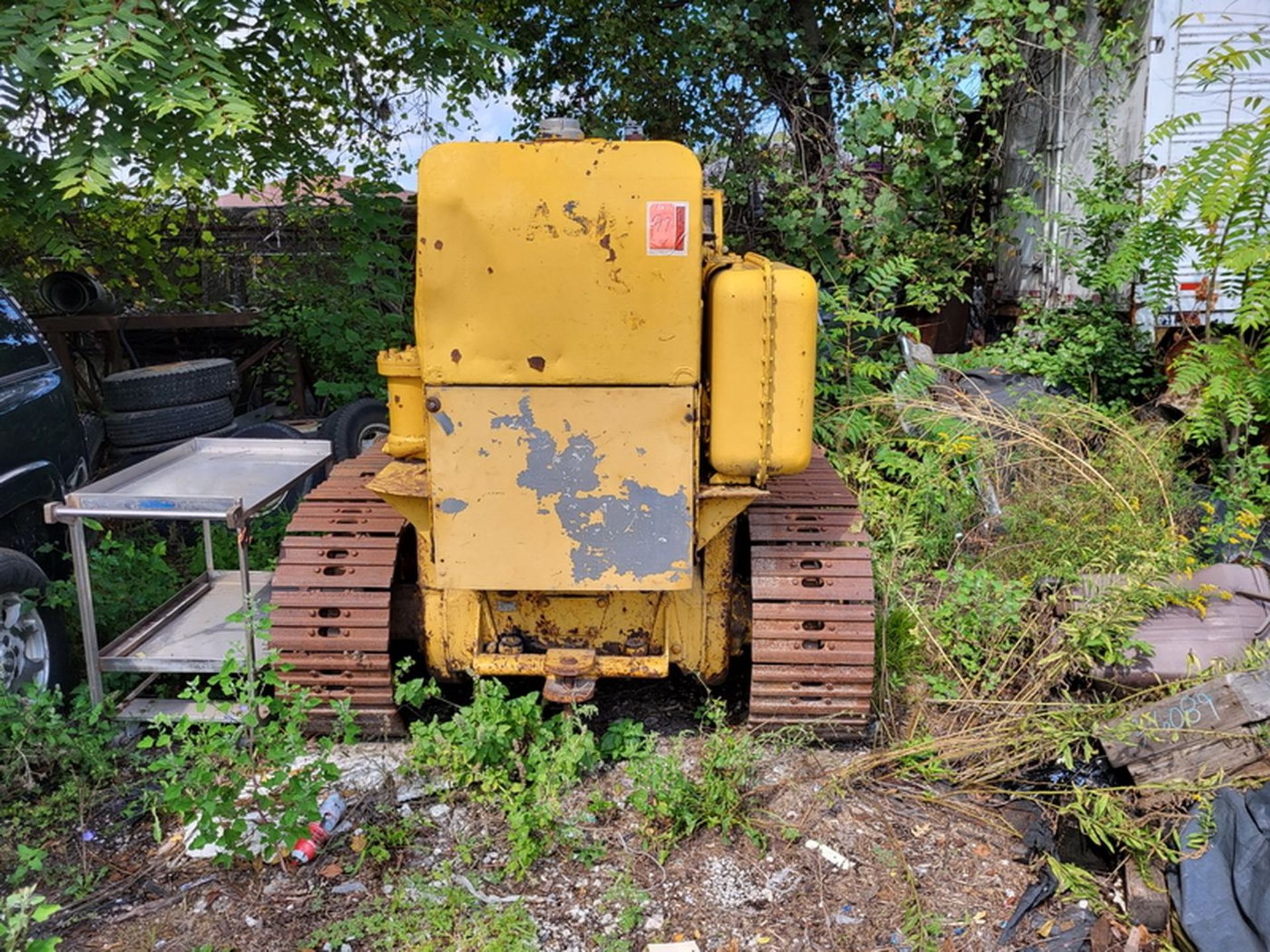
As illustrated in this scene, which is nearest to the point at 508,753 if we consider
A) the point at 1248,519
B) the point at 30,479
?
the point at 30,479

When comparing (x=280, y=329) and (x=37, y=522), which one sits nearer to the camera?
(x=37, y=522)

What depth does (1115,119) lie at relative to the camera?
7637 mm

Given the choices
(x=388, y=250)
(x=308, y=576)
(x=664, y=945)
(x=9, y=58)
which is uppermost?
(x=9, y=58)

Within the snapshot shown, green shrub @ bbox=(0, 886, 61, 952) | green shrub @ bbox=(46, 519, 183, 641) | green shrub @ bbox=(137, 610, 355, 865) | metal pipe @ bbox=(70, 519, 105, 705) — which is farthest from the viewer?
green shrub @ bbox=(46, 519, 183, 641)

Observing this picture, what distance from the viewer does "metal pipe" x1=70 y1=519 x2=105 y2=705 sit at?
3.82 m

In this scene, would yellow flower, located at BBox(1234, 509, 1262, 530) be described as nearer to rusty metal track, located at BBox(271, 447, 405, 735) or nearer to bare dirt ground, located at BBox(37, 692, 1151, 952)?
bare dirt ground, located at BBox(37, 692, 1151, 952)

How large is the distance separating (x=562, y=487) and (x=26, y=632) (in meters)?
2.47

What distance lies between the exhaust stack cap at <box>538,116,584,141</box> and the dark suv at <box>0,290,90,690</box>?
2.70 metres

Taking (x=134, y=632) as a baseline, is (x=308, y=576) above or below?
above

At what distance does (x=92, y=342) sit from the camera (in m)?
8.38

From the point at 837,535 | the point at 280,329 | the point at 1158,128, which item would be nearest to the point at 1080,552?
the point at 837,535

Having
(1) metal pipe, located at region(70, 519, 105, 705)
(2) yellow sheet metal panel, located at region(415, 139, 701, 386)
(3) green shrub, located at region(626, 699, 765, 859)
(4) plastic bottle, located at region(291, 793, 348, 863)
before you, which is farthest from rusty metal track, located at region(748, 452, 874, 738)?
(1) metal pipe, located at region(70, 519, 105, 705)

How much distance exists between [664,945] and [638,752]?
90 cm

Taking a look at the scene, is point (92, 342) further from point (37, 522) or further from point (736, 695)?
point (736, 695)
